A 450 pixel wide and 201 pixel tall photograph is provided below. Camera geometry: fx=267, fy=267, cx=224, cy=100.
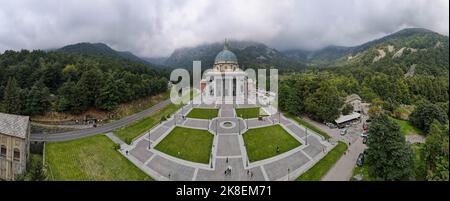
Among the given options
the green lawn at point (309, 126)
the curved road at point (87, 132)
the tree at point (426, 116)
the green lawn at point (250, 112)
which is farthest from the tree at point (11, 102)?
the tree at point (426, 116)

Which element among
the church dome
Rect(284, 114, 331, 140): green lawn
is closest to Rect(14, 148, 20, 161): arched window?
Rect(284, 114, 331, 140): green lawn

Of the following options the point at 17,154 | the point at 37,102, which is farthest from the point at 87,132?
the point at 37,102

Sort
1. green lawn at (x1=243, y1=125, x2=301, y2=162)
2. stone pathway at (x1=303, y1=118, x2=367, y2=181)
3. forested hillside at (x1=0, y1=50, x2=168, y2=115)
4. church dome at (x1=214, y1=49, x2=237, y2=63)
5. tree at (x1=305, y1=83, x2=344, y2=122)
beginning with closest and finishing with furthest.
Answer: stone pathway at (x1=303, y1=118, x2=367, y2=181) < green lawn at (x1=243, y1=125, x2=301, y2=162) < forested hillside at (x1=0, y1=50, x2=168, y2=115) < tree at (x1=305, y1=83, x2=344, y2=122) < church dome at (x1=214, y1=49, x2=237, y2=63)

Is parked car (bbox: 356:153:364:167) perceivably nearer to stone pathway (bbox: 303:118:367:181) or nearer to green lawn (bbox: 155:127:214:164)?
stone pathway (bbox: 303:118:367:181)

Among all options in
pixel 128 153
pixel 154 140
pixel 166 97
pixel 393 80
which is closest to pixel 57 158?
pixel 128 153

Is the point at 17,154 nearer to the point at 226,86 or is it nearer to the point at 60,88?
the point at 60,88
